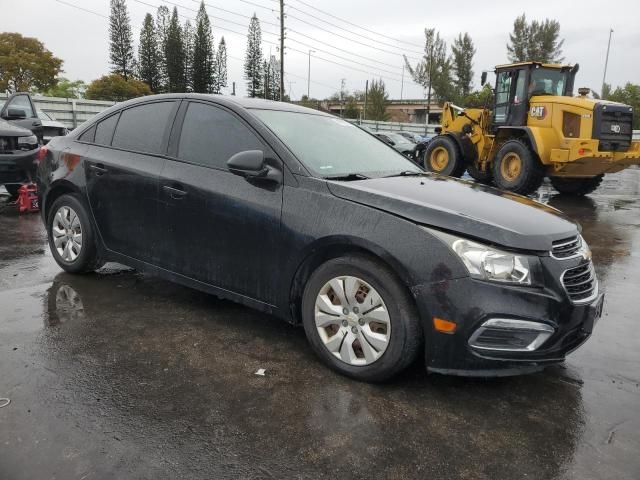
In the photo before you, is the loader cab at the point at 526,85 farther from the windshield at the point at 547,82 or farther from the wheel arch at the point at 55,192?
the wheel arch at the point at 55,192

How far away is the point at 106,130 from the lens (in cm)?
451

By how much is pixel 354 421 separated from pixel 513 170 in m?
10.1

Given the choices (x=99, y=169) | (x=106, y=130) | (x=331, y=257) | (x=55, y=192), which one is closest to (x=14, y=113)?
(x=55, y=192)

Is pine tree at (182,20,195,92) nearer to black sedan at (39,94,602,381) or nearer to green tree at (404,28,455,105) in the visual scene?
green tree at (404,28,455,105)

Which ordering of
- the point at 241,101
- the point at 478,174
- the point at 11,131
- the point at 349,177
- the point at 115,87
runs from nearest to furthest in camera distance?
the point at 349,177
the point at 241,101
the point at 11,131
the point at 478,174
the point at 115,87

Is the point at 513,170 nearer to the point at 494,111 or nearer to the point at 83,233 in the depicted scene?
the point at 494,111

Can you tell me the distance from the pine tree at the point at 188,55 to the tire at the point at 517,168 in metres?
68.6

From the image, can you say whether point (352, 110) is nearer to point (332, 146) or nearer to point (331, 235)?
point (332, 146)

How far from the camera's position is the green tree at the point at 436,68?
2717 inches

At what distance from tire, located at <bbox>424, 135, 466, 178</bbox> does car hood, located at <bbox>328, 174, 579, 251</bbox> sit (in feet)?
30.9

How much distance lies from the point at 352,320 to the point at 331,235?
0.49 m

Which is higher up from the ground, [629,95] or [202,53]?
[202,53]

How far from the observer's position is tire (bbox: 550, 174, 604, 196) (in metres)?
12.2

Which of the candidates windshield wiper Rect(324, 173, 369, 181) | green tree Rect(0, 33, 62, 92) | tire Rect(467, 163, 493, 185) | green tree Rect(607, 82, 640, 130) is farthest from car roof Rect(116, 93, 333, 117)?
green tree Rect(0, 33, 62, 92)
